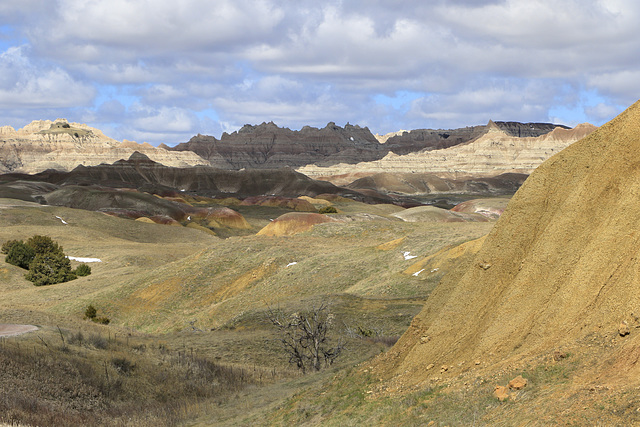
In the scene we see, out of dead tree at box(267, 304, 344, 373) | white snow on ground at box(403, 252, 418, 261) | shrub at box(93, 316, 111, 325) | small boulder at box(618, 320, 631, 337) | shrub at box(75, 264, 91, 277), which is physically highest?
small boulder at box(618, 320, 631, 337)

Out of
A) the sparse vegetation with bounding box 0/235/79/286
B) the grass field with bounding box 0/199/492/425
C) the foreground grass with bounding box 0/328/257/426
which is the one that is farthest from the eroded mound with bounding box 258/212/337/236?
the foreground grass with bounding box 0/328/257/426

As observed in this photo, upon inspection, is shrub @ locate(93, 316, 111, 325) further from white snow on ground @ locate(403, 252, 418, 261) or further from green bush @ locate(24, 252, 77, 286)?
white snow on ground @ locate(403, 252, 418, 261)

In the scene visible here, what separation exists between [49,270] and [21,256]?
675cm

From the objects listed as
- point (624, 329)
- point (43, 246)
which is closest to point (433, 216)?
point (43, 246)

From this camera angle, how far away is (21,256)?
61.4m

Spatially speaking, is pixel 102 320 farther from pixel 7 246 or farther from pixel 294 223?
pixel 294 223

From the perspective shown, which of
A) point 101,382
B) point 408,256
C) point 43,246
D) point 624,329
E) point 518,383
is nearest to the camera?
point 624,329

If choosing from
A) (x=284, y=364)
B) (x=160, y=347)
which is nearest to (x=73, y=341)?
(x=160, y=347)

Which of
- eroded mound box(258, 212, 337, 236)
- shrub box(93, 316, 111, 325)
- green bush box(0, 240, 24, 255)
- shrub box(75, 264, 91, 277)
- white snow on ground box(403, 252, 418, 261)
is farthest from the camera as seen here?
eroded mound box(258, 212, 337, 236)

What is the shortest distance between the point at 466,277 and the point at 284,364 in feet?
41.3

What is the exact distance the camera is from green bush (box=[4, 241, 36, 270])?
6144cm

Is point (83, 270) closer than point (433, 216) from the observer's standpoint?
Yes

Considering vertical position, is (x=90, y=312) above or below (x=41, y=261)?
below

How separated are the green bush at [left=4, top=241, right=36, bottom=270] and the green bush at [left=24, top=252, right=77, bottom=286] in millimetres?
3017
